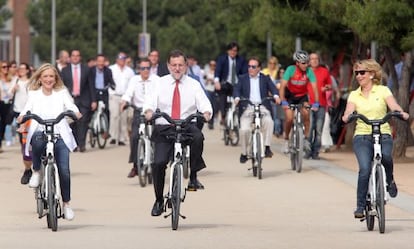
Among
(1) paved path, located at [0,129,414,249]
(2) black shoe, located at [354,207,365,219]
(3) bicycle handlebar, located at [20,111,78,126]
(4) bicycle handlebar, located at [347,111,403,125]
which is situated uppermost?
(4) bicycle handlebar, located at [347,111,403,125]

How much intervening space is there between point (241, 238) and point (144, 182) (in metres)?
6.31

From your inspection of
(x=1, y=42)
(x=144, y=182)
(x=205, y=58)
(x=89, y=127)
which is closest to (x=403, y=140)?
(x=144, y=182)

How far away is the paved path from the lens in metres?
12.2

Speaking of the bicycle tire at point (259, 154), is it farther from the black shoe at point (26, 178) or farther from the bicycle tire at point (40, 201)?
the bicycle tire at point (40, 201)

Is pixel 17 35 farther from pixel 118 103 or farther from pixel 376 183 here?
pixel 376 183

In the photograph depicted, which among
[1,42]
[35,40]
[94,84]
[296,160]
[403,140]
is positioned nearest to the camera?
[296,160]

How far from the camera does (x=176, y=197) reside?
12992mm

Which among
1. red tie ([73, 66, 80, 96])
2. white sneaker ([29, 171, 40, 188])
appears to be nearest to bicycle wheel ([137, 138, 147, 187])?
white sneaker ([29, 171, 40, 188])

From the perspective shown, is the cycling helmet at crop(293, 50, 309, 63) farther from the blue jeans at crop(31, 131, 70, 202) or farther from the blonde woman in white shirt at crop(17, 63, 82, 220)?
the blue jeans at crop(31, 131, 70, 202)

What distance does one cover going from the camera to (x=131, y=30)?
7525 cm

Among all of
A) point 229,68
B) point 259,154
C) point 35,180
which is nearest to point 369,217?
point 35,180

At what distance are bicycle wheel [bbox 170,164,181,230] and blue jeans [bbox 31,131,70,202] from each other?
104 centimetres

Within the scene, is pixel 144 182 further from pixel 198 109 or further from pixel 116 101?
pixel 116 101

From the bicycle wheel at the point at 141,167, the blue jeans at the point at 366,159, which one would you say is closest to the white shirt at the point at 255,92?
the bicycle wheel at the point at 141,167
